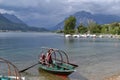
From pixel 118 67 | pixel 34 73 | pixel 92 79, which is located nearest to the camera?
pixel 92 79

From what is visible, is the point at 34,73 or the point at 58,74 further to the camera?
the point at 34,73

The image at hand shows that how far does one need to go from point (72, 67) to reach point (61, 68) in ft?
6.39

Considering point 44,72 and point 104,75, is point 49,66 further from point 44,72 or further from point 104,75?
point 104,75

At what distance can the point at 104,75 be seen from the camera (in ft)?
147

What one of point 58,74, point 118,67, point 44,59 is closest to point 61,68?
point 58,74

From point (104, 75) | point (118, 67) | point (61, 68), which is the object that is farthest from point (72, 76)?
point (118, 67)

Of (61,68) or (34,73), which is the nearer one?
(61,68)

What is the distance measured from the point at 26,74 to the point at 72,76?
7715 mm

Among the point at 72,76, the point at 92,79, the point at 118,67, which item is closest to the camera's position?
the point at 92,79

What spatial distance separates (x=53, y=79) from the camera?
41719 millimetres

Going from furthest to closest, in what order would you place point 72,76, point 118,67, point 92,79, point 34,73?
point 118,67, point 34,73, point 72,76, point 92,79

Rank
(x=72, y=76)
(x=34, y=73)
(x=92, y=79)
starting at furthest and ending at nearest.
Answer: (x=34, y=73)
(x=72, y=76)
(x=92, y=79)

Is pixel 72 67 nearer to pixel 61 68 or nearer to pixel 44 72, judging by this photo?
pixel 61 68

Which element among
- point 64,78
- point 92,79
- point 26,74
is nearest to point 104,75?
point 92,79
